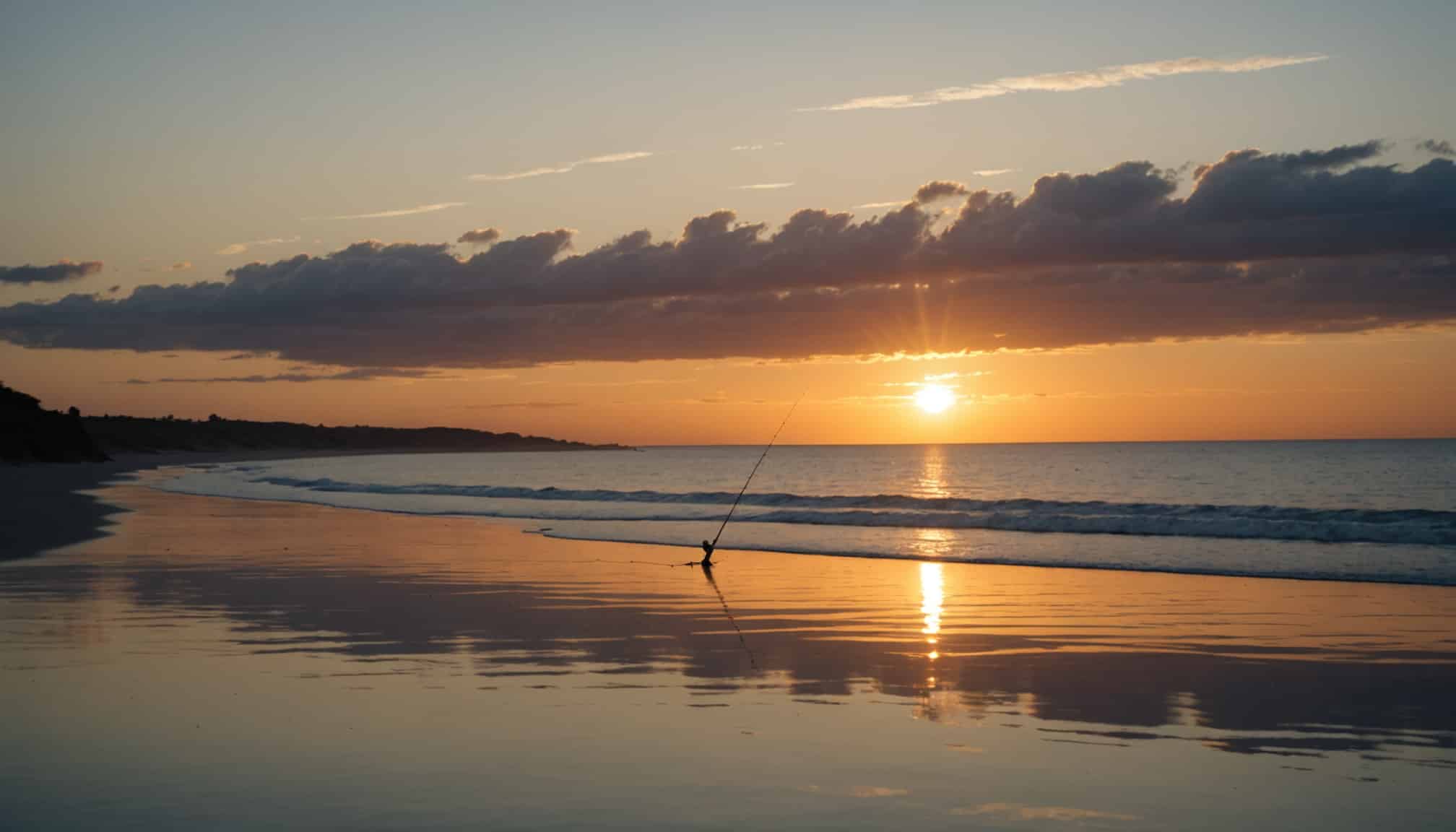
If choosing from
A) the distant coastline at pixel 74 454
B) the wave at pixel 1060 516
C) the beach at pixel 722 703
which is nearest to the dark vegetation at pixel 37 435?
the distant coastline at pixel 74 454

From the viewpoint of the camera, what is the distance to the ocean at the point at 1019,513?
22.4 meters

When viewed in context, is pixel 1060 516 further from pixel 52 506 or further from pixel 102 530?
pixel 52 506

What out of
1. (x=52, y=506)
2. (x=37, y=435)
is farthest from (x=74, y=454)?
(x=52, y=506)

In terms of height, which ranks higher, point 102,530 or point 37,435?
point 37,435

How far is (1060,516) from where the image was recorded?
103 feet

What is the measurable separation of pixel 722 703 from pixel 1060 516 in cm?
2370

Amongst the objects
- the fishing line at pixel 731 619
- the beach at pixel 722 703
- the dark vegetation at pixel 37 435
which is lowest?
the fishing line at pixel 731 619

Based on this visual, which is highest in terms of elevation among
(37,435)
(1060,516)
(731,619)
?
(37,435)

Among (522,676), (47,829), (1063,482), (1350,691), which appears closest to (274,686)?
(522,676)

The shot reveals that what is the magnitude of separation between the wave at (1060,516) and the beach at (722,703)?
9001mm

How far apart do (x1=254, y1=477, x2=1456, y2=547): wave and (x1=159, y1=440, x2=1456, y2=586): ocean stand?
8cm

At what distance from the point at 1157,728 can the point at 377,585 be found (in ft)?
39.0

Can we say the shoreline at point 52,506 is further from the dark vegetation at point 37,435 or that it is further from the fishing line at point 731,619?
the fishing line at point 731,619

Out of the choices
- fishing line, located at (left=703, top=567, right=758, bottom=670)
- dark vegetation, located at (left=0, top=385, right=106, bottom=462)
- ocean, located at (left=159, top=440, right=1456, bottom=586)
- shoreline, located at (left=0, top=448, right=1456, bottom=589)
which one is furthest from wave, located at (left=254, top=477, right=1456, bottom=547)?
dark vegetation, located at (left=0, top=385, right=106, bottom=462)
